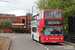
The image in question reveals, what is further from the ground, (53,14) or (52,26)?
(53,14)

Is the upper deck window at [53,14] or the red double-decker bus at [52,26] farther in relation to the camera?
the upper deck window at [53,14]

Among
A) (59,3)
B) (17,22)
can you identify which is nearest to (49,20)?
(59,3)

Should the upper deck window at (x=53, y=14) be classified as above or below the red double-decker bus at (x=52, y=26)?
above

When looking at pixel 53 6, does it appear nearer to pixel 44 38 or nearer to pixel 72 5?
pixel 72 5

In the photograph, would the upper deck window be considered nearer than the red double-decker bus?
No

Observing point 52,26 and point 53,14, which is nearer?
point 52,26

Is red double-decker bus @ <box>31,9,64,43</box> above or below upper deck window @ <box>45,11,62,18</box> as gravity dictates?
below

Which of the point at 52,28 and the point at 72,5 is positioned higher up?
the point at 72,5

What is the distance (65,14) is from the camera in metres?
28.8

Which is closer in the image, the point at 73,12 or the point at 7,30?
the point at 73,12

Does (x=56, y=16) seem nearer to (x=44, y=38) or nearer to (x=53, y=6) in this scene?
(x=44, y=38)

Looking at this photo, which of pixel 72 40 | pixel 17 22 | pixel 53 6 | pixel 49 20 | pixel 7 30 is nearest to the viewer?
pixel 49 20

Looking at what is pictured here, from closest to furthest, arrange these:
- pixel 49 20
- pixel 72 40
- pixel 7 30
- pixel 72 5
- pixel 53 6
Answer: pixel 49 20 → pixel 72 40 → pixel 72 5 → pixel 53 6 → pixel 7 30

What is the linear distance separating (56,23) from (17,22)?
89071mm
